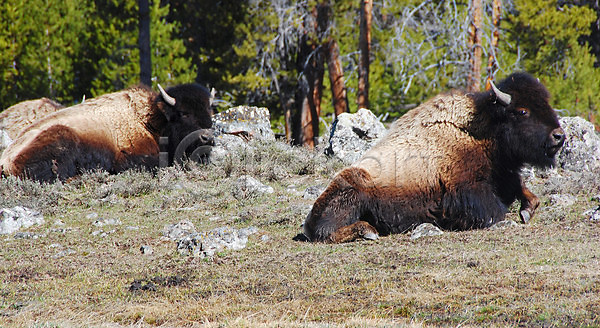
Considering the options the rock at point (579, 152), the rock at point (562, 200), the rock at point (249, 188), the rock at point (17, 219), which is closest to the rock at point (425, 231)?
the rock at point (562, 200)

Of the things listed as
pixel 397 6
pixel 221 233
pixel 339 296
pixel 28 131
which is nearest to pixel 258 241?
pixel 221 233

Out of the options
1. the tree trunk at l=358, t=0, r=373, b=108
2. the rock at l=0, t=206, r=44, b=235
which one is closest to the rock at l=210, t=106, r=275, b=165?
the tree trunk at l=358, t=0, r=373, b=108

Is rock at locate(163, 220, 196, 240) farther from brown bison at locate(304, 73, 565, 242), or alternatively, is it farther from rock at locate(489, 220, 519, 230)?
rock at locate(489, 220, 519, 230)

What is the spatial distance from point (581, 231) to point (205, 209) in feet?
16.6

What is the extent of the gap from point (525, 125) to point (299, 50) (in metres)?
16.0

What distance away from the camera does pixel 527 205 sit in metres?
7.91

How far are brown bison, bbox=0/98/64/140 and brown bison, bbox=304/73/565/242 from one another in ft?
33.2

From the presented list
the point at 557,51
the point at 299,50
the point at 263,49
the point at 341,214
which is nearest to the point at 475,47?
the point at 299,50

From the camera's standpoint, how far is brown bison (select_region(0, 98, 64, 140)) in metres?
15.6

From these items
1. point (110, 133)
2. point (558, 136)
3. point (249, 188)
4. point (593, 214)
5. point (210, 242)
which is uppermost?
point (558, 136)

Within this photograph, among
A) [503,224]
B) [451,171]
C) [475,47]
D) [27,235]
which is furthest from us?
[475,47]

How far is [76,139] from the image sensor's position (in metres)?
11.4

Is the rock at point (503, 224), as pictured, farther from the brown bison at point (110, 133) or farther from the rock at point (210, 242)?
the brown bison at point (110, 133)

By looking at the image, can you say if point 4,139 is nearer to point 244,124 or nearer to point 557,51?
point 244,124
